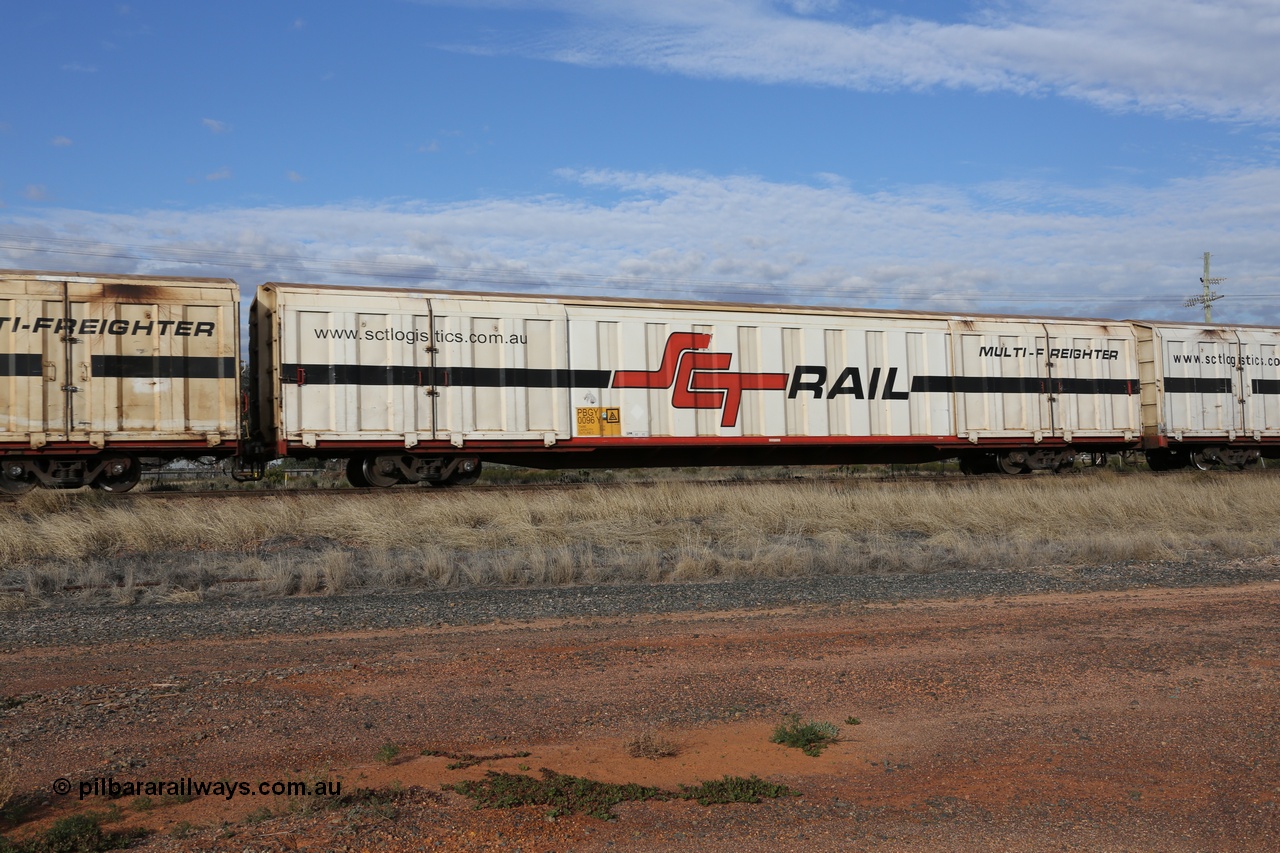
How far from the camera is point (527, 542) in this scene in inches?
459

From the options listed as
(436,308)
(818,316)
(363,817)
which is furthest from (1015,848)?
(818,316)

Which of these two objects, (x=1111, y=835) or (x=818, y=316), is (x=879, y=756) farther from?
(x=818, y=316)

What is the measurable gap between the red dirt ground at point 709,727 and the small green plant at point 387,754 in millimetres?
31

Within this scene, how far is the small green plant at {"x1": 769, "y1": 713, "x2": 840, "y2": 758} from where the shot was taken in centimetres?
436

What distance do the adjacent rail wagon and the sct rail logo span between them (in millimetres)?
40

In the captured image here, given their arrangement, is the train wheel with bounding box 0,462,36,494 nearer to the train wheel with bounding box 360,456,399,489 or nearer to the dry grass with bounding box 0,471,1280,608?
the dry grass with bounding box 0,471,1280,608

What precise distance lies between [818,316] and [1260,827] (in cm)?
1529

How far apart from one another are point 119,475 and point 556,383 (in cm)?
706

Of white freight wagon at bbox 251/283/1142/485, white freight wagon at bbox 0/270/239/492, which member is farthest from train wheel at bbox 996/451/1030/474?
white freight wagon at bbox 0/270/239/492

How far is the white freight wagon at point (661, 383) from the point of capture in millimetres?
15336

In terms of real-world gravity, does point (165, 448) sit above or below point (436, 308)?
below

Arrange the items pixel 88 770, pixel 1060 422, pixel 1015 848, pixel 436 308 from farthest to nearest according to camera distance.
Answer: pixel 1060 422
pixel 436 308
pixel 88 770
pixel 1015 848

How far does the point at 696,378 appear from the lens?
56.9 feet

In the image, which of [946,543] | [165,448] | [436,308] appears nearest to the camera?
[946,543]
